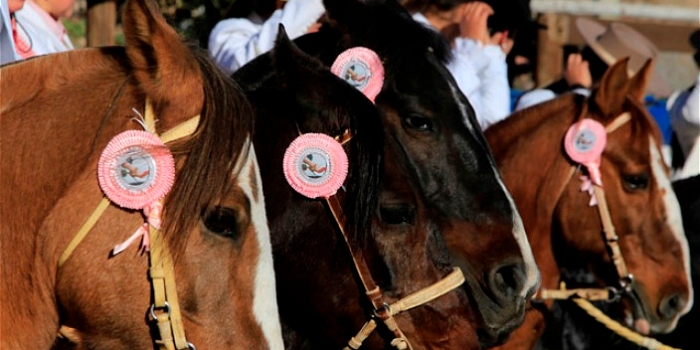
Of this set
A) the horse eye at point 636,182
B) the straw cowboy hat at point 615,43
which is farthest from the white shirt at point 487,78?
the straw cowboy hat at point 615,43

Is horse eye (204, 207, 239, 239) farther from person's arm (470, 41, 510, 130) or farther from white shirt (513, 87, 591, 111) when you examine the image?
white shirt (513, 87, 591, 111)

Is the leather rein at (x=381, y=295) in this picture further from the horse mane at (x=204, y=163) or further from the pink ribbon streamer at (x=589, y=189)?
the pink ribbon streamer at (x=589, y=189)

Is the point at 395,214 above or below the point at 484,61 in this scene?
above

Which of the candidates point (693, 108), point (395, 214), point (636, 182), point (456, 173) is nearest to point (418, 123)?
point (456, 173)

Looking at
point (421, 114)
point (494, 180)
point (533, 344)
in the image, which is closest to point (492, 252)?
point (494, 180)

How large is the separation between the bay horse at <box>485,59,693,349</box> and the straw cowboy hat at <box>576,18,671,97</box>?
160 centimetres

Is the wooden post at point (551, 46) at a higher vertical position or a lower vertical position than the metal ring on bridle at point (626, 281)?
lower

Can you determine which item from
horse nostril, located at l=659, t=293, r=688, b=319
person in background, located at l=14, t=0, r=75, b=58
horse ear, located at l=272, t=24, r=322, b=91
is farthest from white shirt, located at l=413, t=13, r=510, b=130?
horse ear, located at l=272, t=24, r=322, b=91

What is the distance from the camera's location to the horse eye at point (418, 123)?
11.8 feet

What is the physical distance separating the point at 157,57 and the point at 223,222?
36 cm

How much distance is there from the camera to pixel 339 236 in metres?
3.34

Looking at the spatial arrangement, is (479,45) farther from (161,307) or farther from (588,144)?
(161,307)

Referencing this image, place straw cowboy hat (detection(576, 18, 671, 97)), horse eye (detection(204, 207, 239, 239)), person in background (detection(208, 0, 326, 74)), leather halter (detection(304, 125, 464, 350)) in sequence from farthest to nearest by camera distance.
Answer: straw cowboy hat (detection(576, 18, 671, 97)) → person in background (detection(208, 0, 326, 74)) → leather halter (detection(304, 125, 464, 350)) → horse eye (detection(204, 207, 239, 239))

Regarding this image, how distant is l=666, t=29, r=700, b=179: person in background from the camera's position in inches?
241
